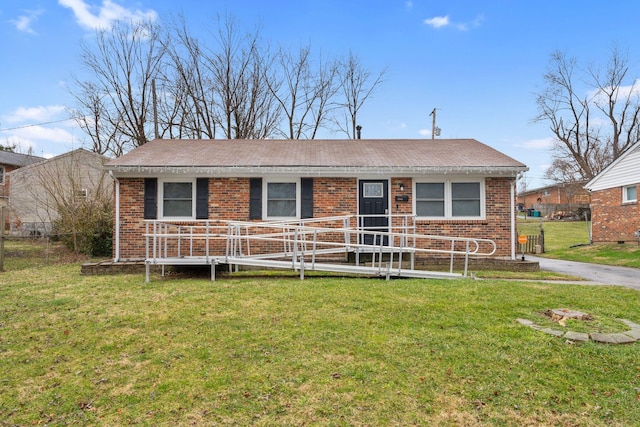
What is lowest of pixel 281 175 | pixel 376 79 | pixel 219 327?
pixel 219 327

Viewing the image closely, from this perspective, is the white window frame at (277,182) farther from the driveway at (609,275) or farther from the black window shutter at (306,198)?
the driveway at (609,275)

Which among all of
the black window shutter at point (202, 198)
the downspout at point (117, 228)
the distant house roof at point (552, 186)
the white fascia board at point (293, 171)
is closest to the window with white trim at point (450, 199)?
the white fascia board at point (293, 171)

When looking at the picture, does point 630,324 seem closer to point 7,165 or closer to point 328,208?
point 328,208

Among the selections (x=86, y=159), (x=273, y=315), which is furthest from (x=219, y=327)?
(x=86, y=159)

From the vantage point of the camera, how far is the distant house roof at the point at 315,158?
9898 mm

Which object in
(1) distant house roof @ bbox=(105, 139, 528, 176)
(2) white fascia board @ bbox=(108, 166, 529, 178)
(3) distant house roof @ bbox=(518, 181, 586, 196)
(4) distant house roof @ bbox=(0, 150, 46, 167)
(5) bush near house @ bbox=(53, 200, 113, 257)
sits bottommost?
(5) bush near house @ bbox=(53, 200, 113, 257)

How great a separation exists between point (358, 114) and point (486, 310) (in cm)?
2261

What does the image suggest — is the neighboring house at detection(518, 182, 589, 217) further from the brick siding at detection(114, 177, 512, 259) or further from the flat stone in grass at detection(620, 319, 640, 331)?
the flat stone in grass at detection(620, 319, 640, 331)

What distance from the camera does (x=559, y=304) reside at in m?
5.71

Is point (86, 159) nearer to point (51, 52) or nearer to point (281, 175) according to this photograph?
point (51, 52)

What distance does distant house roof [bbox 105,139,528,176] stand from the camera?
9.90 meters

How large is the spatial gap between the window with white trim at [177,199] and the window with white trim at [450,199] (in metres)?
5.87

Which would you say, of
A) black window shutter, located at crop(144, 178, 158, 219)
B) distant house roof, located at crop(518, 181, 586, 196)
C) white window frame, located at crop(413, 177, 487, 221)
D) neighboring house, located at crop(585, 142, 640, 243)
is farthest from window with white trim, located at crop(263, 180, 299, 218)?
distant house roof, located at crop(518, 181, 586, 196)

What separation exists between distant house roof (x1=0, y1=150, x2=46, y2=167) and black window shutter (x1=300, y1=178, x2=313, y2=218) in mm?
30356
